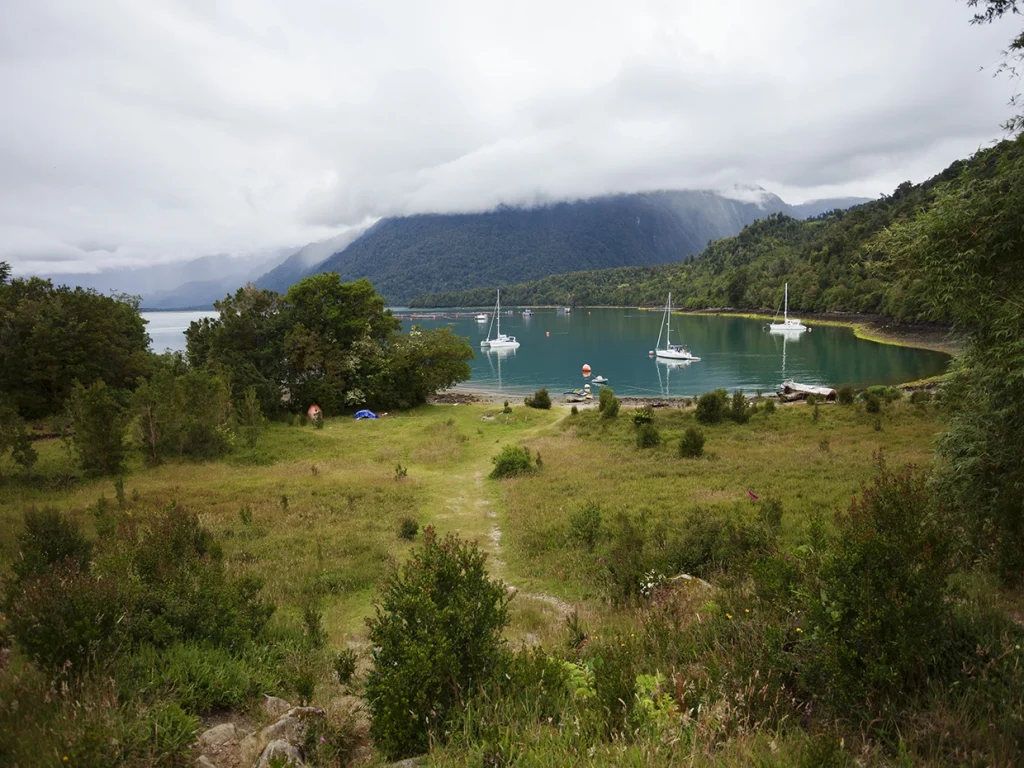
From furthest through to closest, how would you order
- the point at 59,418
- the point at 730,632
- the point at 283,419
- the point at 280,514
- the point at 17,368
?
the point at 283,419 → the point at 17,368 → the point at 59,418 → the point at 280,514 → the point at 730,632

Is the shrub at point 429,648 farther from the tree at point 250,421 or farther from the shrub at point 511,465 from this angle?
the tree at point 250,421

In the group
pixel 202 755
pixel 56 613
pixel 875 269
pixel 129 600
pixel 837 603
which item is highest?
pixel 875 269

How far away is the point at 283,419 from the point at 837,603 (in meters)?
36.1

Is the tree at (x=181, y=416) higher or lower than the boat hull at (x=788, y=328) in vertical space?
lower

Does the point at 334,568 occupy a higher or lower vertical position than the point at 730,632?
lower

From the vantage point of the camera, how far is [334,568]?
1052cm

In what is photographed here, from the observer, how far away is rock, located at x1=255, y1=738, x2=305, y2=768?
11.6ft

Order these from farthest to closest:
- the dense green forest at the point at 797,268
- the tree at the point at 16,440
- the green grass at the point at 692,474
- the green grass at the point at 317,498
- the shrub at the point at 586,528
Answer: the dense green forest at the point at 797,268 < the tree at the point at 16,440 < the green grass at the point at 692,474 < the shrub at the point at 586,528 < the green grass at the point at 317,498

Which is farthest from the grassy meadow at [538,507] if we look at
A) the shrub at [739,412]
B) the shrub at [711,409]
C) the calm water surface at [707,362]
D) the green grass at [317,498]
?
the calm water surface at [707,362]

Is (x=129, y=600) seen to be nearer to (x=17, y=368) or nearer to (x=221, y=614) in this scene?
(x=221, y=614)

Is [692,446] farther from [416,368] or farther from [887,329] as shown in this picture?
[887,329]

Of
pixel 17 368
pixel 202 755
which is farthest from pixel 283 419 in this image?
pixel 202 755

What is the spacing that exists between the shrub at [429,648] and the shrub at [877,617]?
2.50m

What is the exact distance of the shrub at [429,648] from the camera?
150 inches
